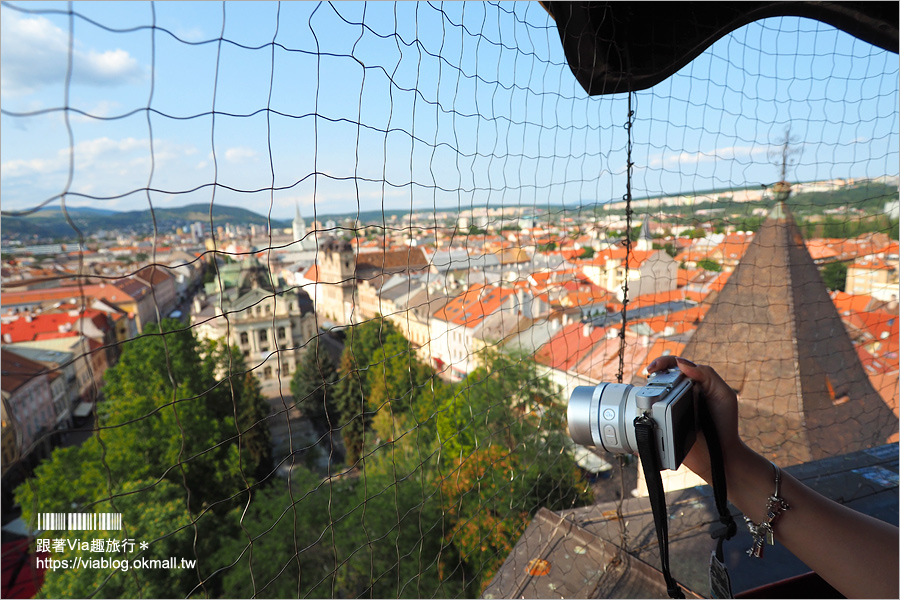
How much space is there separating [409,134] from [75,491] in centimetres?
1047

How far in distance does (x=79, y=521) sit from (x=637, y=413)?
30.8 feet

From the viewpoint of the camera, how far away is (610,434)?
2.55 feet

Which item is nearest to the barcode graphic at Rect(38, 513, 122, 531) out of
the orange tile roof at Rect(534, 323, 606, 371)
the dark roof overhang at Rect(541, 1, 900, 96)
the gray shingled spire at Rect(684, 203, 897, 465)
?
the orange tile roof at Rect(534, 323, 606, 371)

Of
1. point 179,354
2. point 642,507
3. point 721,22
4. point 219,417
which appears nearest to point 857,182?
point 721,22

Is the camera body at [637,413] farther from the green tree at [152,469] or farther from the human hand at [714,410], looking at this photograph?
the green tree at [152,469]

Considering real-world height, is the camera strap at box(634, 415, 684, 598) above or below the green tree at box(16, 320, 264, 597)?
above

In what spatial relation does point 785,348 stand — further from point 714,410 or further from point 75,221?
point 75,221

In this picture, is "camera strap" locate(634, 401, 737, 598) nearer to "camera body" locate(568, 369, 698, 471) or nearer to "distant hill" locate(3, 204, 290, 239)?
"camera body" locate(568, 369, 698, 471)

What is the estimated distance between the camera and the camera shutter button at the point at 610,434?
0.77 m

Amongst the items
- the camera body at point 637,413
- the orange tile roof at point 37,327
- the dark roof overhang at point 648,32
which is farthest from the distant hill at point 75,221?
the orange tile roof at point 37,327

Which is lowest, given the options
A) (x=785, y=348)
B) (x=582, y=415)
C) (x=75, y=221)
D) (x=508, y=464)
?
(x=508, y=464)

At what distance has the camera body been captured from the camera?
27.4 inches

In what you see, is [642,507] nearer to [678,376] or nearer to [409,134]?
[678,376]

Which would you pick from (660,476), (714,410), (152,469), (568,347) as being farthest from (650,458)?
(152,469)
